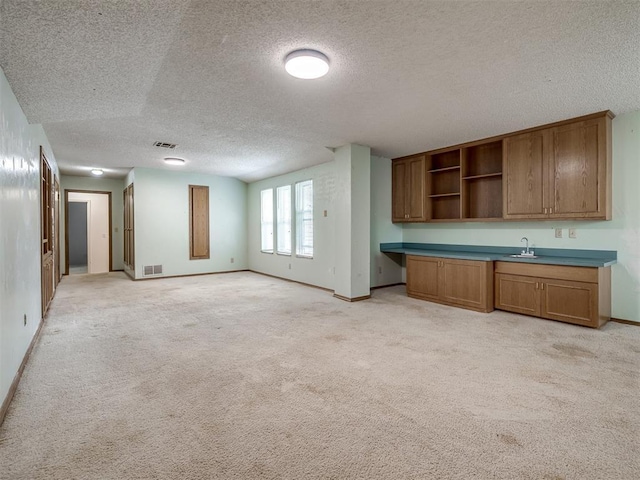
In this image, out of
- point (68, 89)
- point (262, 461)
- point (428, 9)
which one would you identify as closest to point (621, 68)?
point (428, 9)

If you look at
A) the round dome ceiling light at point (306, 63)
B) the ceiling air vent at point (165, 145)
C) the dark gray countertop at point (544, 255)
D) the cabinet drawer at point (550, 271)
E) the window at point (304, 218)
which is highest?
the ceiling air vent at point (165, 145)

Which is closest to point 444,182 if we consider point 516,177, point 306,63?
point 516,177

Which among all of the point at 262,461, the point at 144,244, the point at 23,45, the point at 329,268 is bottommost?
the point at 262,461

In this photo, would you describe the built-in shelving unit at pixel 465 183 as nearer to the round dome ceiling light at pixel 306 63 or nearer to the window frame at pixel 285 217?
the window frame at pixel 285 217

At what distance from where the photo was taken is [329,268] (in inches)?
246

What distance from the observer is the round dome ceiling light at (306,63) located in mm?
2469

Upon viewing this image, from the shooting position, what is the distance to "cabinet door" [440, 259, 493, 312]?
4.51 m

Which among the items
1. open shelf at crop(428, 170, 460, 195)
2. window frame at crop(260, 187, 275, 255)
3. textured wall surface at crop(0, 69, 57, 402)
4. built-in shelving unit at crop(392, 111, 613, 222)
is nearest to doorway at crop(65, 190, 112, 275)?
window frame at crop(260, 187, 275, 255)

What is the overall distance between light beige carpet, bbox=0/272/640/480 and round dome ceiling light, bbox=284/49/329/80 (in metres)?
2.44

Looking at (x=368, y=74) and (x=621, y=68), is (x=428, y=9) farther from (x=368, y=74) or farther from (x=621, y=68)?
(x=621, y=68)

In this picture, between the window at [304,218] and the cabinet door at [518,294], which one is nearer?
the cabinet door at [518,294]

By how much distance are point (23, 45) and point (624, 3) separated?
12.4ft

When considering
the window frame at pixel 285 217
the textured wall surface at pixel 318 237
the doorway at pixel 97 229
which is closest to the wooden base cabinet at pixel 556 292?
the textured wall surface at pixel 318 237

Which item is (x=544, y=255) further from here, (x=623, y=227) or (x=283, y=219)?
(x=283, y=219)
